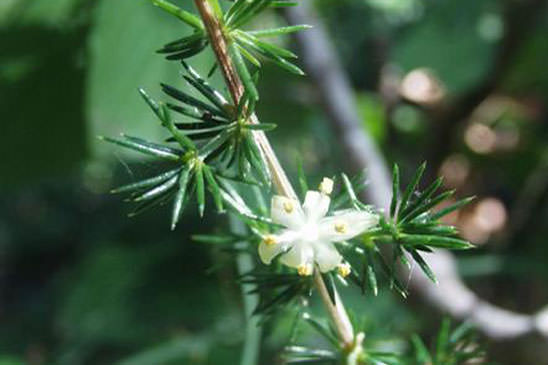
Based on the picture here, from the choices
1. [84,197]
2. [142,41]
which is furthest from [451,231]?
[84,197]

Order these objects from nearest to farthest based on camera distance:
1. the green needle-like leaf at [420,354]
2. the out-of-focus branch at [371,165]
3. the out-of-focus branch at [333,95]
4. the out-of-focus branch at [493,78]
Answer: the green needle-like leaf at [420,354] → the out-of-focus branch at [371,165] → the out-of-focus branch at [333,95] → the out-of-focus branch at [493,78]

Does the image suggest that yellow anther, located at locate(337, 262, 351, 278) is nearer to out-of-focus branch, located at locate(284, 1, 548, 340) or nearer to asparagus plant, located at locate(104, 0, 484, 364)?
asparagus plant, located at locate(104, 0, 484, 364)

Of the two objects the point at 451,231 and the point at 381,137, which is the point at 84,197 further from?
the point at 451,231

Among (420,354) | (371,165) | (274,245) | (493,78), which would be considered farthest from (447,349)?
(493,78)

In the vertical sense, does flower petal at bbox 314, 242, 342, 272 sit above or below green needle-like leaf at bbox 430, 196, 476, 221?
below

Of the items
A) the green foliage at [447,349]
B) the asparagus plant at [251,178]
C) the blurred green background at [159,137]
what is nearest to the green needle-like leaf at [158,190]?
the asparagus plant at [251,178]

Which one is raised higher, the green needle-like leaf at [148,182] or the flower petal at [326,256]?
the green needle-like leaf at [148,182]

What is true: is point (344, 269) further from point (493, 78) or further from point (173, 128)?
point (493, 78)

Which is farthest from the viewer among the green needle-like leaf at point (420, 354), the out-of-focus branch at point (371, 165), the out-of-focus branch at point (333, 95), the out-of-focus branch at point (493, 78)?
the out-of-focus branch at point (493, 78)

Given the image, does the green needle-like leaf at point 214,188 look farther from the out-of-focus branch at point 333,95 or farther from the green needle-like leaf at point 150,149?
the out-of-focus branch at point 333,95

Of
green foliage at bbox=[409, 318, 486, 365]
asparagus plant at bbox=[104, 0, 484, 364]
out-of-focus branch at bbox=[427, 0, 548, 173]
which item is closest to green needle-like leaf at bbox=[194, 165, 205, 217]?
asparagus plant at bbox=[104, 0, 484, 364]
